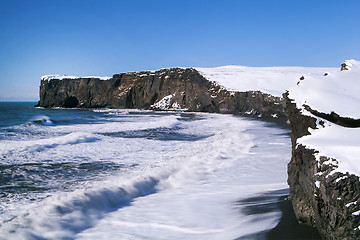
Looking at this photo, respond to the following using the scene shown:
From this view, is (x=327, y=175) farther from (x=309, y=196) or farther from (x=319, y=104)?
(x=319, y=104)

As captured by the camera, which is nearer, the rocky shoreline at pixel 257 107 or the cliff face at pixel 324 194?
the cliff face at pixel 324 194

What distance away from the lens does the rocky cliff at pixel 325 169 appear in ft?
7.77

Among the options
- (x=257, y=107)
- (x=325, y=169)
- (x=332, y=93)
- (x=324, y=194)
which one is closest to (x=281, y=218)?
(x=324, y=194)

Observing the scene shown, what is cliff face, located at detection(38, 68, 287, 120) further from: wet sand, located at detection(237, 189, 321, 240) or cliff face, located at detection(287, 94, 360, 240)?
cliff face, located at detection(287, 94, 360, 240)

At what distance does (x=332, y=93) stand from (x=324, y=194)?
2.29 m

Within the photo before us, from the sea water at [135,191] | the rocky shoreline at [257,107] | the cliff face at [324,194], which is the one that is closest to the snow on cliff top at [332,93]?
the rocky shoreline at [257,107]

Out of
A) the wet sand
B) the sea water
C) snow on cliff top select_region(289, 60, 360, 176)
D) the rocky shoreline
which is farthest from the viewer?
the sea water

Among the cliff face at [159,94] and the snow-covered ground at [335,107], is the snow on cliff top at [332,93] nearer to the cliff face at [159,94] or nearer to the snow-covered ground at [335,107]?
the snow-covered ground at [335,107]

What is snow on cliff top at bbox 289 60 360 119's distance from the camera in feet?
12.5

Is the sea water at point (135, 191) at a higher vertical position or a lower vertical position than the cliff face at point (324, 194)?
lower

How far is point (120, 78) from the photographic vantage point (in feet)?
200

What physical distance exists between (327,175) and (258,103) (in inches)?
1247

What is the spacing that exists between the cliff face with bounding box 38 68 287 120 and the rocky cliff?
79.6 feet

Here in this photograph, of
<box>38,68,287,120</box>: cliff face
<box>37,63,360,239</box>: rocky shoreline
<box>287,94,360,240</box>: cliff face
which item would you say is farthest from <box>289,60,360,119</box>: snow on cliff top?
<box>38,68,287,120</box>: cliff face
